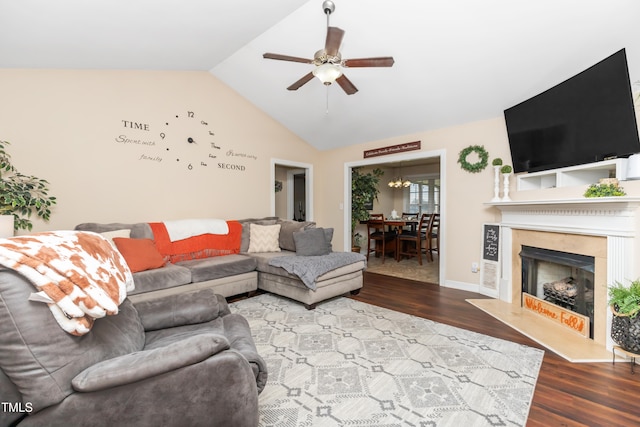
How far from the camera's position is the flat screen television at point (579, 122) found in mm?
2256

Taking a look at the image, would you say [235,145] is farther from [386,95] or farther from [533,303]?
[533,303]

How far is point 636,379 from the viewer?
6.30 ft

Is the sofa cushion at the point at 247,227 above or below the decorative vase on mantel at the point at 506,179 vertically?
below

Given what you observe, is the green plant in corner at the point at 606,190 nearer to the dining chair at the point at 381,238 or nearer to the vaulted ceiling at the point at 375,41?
the vaulted ceiling at the point at 375,41

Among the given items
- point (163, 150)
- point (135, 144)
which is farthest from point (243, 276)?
point (135, 144)

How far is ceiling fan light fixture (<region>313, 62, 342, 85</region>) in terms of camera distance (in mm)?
2436

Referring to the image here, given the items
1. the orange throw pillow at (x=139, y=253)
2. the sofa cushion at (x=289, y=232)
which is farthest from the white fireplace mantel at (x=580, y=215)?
the orange throw pillow at (x=139, y=253)

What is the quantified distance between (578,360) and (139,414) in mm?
2759

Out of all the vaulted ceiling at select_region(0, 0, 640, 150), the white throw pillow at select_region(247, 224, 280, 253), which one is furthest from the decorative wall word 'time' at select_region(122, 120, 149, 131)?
the white throw pillow at select_region(247, 224, 280, 253)

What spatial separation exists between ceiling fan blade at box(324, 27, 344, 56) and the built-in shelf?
7.84ft

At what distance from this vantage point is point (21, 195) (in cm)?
266

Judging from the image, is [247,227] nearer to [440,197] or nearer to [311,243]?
[311,243]

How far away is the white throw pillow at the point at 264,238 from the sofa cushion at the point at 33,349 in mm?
3113

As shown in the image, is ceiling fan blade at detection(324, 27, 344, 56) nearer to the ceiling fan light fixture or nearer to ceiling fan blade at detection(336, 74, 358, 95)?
the ceiling fan light fixture
